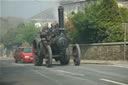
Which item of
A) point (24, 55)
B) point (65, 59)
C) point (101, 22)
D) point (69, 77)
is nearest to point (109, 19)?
point (101, 22)

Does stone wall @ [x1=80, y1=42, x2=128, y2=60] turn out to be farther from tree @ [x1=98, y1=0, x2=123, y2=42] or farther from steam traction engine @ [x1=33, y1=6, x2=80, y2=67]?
steam traction engine @ [x1=33, y1=6, x2=80, y2=67]

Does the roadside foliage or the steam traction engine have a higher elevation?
the roadside foliage

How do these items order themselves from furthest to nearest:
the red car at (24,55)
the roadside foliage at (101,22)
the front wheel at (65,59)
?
the red car at (24,55) < the roadside foliage at (101,22) < the front wheel at (65,59)

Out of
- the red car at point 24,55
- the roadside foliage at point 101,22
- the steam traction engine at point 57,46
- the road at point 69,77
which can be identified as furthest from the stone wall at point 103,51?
the road at point 69,77

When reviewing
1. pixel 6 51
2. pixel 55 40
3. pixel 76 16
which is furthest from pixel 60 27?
pixel 6 51

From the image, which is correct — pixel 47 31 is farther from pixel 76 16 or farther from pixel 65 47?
pixel 76 16

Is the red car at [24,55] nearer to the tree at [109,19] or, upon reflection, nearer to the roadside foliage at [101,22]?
the roadside foliage at [101,22]

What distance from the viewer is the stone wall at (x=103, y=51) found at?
2710 centimetres

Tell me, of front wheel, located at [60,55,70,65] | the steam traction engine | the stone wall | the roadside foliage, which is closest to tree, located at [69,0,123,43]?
the roadside foliage

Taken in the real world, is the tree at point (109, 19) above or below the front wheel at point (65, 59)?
above

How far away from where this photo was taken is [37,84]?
11414 mm

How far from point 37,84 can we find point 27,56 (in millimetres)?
19750

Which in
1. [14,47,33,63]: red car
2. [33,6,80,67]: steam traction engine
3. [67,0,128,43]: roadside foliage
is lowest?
[14,47,33,63]: red car

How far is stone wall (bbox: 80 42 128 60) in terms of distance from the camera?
2710 cm
